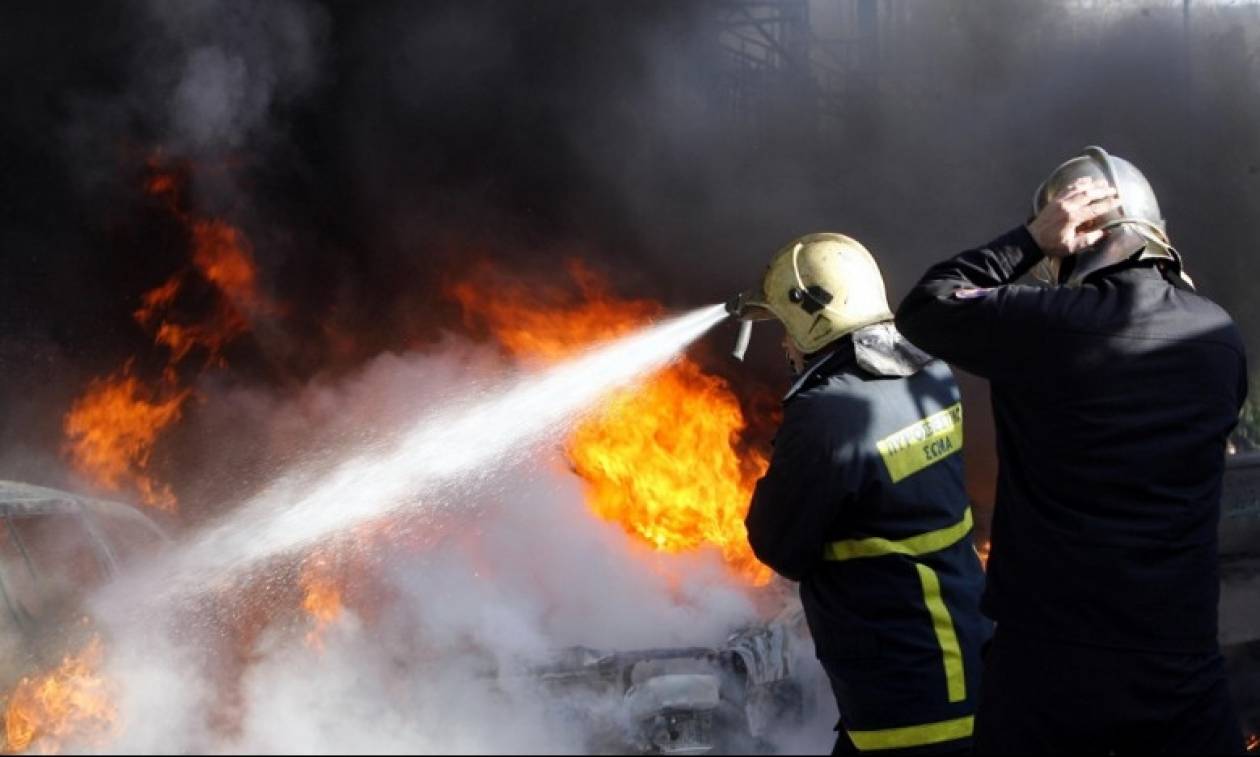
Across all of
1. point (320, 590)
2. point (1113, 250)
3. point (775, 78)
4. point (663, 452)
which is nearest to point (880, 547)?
point (1113, 250)

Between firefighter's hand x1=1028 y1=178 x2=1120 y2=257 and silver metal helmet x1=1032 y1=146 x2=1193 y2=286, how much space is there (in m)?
0.01

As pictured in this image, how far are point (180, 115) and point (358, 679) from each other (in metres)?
5.41

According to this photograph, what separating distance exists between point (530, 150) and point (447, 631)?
5521 millimetres

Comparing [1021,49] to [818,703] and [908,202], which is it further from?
[818,703]

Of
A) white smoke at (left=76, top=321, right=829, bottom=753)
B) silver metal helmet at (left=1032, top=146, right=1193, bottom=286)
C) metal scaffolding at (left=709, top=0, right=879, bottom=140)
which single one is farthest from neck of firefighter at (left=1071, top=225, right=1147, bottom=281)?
metal scaffolding at (left=709, top=0, right=879, bottom=140)

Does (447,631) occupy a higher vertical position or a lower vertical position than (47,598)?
lower

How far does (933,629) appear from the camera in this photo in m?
2.42

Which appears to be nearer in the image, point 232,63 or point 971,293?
point 971,293

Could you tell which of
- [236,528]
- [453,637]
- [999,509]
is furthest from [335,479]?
[999,509]

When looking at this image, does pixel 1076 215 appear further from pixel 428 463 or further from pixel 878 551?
pixel 428 463

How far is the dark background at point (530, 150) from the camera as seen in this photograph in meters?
7.57

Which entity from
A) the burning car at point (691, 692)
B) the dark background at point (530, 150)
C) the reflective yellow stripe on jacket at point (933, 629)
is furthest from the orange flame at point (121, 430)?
the reflective yellow stripe on jacket at point (933, 629)

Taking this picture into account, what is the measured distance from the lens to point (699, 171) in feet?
30.7

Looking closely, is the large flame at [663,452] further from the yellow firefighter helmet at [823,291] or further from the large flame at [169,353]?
the yellow firefighter helmet at [823,291]
